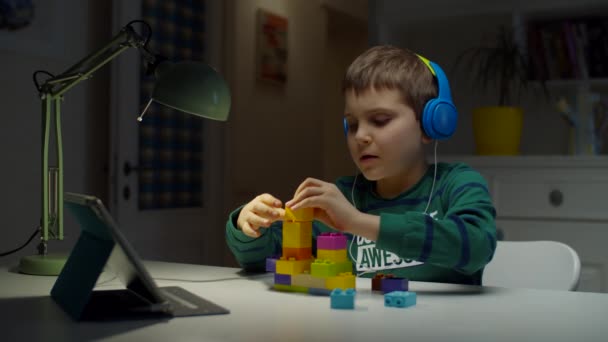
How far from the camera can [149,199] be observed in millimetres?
3232

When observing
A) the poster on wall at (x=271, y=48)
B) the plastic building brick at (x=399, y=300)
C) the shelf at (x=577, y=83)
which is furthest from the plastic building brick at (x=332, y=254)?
the poster on wall at (x=271, y=48)

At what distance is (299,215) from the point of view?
3.18ft

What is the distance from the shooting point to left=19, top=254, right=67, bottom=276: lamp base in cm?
115

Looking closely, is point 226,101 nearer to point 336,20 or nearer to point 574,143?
point 574,143

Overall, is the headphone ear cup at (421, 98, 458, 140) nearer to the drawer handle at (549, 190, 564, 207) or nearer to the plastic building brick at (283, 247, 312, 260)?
the plastic building brick at (283, 247, 312, 260)

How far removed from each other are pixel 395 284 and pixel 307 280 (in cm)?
13

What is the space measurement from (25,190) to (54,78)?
5.44ft

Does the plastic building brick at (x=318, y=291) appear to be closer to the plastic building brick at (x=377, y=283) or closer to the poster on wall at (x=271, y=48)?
the plastic building brick at (x=377, y=283)

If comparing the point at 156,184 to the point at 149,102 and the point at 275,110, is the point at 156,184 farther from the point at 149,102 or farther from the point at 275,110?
the point at 149,102

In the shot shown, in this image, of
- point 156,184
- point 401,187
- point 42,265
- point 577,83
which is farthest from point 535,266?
point 156,184

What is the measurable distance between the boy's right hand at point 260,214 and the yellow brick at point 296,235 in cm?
3

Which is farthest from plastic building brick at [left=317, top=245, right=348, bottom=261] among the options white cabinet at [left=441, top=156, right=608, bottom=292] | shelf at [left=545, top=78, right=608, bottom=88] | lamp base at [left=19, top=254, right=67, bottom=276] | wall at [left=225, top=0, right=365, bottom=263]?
wall at [left=225, top=0, right=365, bottom=263]

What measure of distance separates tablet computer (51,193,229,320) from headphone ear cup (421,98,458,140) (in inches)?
22.0

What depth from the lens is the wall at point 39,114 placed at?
8.63 ft
